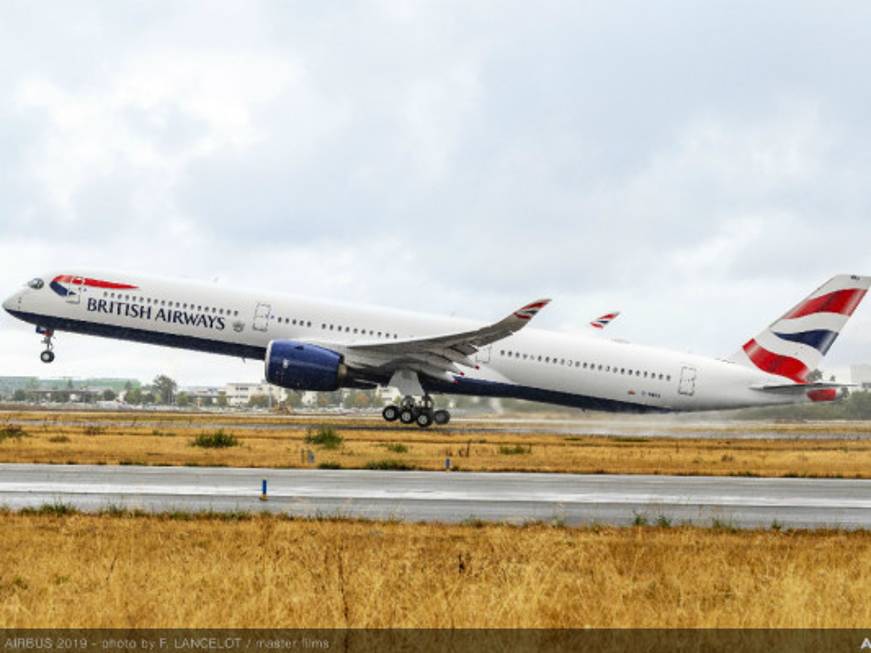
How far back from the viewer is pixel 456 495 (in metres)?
22.1

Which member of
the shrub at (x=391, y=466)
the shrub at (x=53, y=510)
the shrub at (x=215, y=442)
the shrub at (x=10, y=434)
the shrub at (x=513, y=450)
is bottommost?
the shrub at (x=10, y=434)

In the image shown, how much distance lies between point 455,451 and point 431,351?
35.1 feet

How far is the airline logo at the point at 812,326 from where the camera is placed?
157ft

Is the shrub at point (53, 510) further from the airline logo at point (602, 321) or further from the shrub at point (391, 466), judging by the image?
the airline logo at point (602, 321)

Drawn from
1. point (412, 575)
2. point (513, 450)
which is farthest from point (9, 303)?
point (412, 575)

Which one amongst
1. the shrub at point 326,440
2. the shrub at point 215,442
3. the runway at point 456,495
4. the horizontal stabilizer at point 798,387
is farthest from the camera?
the horizontal stabilizer at point 798,387

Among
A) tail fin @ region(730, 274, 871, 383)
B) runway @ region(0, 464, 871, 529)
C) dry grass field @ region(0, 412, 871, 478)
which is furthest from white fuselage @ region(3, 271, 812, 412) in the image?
runway @ region(0, 464, 871, 529)

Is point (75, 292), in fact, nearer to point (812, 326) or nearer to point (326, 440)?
point (326, 440)

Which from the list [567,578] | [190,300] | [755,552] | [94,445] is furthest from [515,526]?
[190,300]

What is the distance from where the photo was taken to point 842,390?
1834 inches

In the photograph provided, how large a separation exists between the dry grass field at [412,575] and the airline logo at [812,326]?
33.0m

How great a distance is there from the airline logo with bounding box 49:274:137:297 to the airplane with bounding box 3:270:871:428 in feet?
0.14

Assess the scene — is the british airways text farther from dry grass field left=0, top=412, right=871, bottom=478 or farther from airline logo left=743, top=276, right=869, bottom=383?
airline logo left=743, top=276, right=869, bottom=383

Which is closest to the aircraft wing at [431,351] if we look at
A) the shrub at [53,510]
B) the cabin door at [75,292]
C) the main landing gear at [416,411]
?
the main landing gear at [416,411]
